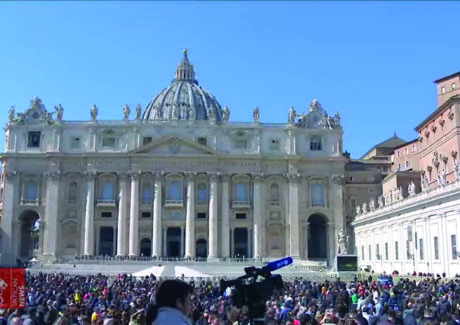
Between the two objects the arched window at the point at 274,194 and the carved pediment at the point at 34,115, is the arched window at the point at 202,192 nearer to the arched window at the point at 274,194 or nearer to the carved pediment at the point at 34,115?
the arched window at the point at 274,194

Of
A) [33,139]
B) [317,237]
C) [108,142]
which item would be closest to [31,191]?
[33,139]

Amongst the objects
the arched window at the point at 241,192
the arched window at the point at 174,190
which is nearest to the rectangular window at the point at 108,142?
the arched window at the point at 174,190

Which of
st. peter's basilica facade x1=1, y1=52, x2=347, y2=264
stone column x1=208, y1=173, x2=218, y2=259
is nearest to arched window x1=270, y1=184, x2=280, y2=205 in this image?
st. peter's basilica facade x1=1, y1=52, x2=347, y2=264

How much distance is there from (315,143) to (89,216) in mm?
30422

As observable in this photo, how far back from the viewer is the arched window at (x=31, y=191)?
243 ft

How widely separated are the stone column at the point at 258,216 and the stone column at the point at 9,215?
26.7m

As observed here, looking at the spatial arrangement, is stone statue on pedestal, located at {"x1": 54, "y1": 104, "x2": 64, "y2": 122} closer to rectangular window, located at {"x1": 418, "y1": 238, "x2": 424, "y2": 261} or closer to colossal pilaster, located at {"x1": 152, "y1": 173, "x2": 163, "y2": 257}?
colossal pilaster, located at {"x1": 152, "y1": 173, "x2": 163, "y2": 257}

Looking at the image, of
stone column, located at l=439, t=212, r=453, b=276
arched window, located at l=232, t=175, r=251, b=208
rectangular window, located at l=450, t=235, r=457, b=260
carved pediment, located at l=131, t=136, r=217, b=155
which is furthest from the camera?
arched window, located at l=232, t=175, r=251, b=208

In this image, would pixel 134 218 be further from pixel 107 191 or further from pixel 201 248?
pixel 201 248

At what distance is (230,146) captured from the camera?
248 feet

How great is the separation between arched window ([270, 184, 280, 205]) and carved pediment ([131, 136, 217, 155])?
890 cm

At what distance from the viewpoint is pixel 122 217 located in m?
72.4

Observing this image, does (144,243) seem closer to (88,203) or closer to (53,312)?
(88,203)

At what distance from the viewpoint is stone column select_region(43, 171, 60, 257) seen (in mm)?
71750
